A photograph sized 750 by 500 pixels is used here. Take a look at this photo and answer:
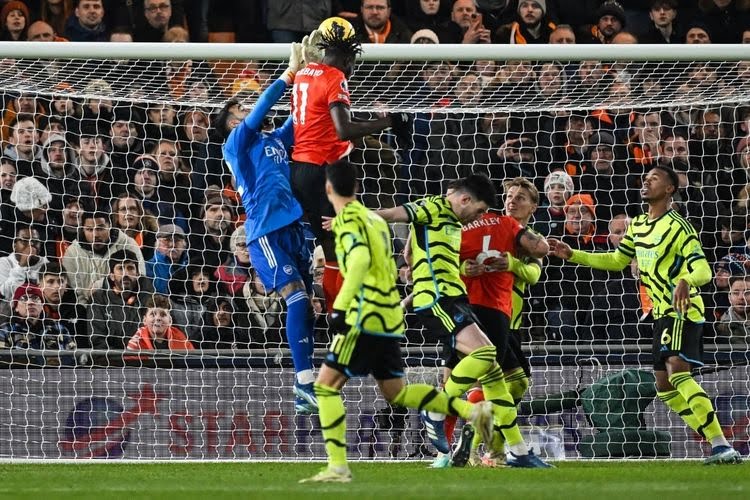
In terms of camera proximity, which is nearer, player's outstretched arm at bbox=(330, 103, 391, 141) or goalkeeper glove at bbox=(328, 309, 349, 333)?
goalkeeper glove at bbox=(328, 309, 349, 333)

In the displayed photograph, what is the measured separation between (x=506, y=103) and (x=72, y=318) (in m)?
4.67

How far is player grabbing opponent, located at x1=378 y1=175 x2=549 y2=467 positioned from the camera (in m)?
10.3

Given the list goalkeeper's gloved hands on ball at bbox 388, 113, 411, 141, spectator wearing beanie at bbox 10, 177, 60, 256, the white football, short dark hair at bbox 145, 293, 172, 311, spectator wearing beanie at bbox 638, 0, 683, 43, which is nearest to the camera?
goalkeeper's gloved hands on ball at bbox 388, 113, 411, 141

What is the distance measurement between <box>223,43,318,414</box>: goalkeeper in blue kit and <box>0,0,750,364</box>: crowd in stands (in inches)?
66.6

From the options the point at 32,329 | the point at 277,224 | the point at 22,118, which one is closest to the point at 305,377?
the point at 277,224

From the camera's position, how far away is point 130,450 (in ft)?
39.9

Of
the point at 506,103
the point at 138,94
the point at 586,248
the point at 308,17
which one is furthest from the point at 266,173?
the point at 308,17

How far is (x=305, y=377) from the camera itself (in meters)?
10.4

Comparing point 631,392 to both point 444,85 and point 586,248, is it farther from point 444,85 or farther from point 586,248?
point 444,85

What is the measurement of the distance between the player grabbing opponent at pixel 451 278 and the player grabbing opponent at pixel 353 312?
160cm

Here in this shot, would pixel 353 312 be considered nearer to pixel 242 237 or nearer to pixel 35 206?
pixel 242 237

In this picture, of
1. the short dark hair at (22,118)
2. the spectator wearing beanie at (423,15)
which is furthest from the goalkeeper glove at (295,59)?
the spectator wearing beanie at (423,15)

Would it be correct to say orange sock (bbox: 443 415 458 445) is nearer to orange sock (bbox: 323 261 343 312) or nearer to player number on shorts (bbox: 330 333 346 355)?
orange sock (bbox: 323 261 343 312)

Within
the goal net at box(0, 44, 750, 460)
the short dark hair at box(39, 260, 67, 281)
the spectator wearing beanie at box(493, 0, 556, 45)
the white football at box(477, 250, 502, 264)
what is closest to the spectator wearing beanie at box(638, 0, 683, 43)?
the spectator wearing beanie at box(493, 0, 556, 45)
